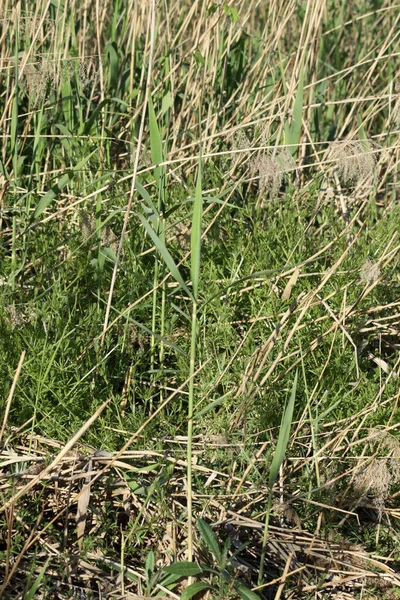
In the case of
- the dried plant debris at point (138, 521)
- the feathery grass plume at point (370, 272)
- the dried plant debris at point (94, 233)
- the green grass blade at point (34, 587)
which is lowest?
the dried plant debris at point (138, 521)

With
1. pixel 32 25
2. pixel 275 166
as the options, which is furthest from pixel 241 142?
pixel 32 25

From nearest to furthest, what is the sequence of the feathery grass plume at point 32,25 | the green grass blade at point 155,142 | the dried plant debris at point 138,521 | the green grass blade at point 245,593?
the green grass blade at point 245,593, the dried plant debris at point 138,521, the green grass blade at point 155,142, the feathery grass plume at point 32,25

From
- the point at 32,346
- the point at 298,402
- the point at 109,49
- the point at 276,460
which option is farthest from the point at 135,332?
the point at 109,49

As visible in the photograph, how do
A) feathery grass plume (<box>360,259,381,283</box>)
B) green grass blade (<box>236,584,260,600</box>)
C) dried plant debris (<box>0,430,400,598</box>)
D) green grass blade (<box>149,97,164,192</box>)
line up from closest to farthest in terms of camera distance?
green grass blade (<box>236,584,260,600</box>) < dried plant debris (<box>0,430,400,598</box>) < green grass blade (<box>149,97,164,192</box>) < feathery grass plume (<box>360,259,381,283</box>)

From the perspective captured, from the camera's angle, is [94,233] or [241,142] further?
[241,142]


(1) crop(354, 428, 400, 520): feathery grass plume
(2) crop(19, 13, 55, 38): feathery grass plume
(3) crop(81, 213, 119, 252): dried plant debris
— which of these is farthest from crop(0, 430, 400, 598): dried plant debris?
(2) crop(19, 13, 55, 38): feathery grass plume

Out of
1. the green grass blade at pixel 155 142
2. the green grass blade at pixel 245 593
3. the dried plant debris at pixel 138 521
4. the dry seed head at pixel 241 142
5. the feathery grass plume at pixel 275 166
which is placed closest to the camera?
the green grass blade at pixel 245 593

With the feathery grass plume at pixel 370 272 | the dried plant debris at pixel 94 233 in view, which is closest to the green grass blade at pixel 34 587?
the dried plant debris at pixel 94 233

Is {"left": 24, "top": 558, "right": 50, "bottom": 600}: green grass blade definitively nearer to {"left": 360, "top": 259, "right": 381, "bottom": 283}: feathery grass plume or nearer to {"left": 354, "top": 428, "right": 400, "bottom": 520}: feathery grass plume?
{"left": 354, "top": 428, "right": 400, "bottom": 520}: feathery grass plume

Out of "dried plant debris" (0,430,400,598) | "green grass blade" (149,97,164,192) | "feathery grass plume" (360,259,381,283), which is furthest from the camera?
"feathery grass plume" (360,259,381,283)

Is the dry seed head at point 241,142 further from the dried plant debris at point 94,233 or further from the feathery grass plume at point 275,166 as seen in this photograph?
the dried plant debris at point 94,233

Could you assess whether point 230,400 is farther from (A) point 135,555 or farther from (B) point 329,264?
(B) point 329,264

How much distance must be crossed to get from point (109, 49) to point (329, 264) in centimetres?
108

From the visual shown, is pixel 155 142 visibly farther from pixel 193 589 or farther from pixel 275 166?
pixel 193 589
